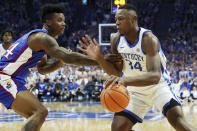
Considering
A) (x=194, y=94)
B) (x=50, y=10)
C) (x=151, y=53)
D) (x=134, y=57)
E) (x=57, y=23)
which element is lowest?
(x=194, y=94)

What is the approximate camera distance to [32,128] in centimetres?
321

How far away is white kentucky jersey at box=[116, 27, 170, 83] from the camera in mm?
3465

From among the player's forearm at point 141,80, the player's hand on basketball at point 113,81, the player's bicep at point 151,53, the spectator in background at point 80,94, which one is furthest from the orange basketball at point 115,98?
the spectator in background at point 80,94

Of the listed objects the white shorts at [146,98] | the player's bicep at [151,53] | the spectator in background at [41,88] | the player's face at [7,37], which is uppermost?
the player's bicep at [151,53]

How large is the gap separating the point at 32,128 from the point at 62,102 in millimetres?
8867

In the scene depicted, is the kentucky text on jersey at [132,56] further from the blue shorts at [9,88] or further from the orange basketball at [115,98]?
the blue shorts at [9,88]

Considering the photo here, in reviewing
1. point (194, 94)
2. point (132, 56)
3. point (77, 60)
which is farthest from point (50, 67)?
point (194, 94)

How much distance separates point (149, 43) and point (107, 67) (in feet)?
1.76

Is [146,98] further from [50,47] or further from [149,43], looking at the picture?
[50,47]

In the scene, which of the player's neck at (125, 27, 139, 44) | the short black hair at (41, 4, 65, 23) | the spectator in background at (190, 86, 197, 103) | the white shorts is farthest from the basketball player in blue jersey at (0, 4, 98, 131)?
the spectator in background at (190, 86, 197, 103)

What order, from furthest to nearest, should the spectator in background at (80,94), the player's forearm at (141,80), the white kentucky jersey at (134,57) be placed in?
the spectator in background at (80,94) → the white kentucky jersey at (134,57) → the player's forearm at (141,80)

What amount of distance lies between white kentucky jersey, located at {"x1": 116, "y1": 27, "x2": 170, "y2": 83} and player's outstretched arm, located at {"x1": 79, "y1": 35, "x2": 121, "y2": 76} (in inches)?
6.0

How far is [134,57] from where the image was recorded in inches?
138

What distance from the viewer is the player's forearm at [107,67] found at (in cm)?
337
